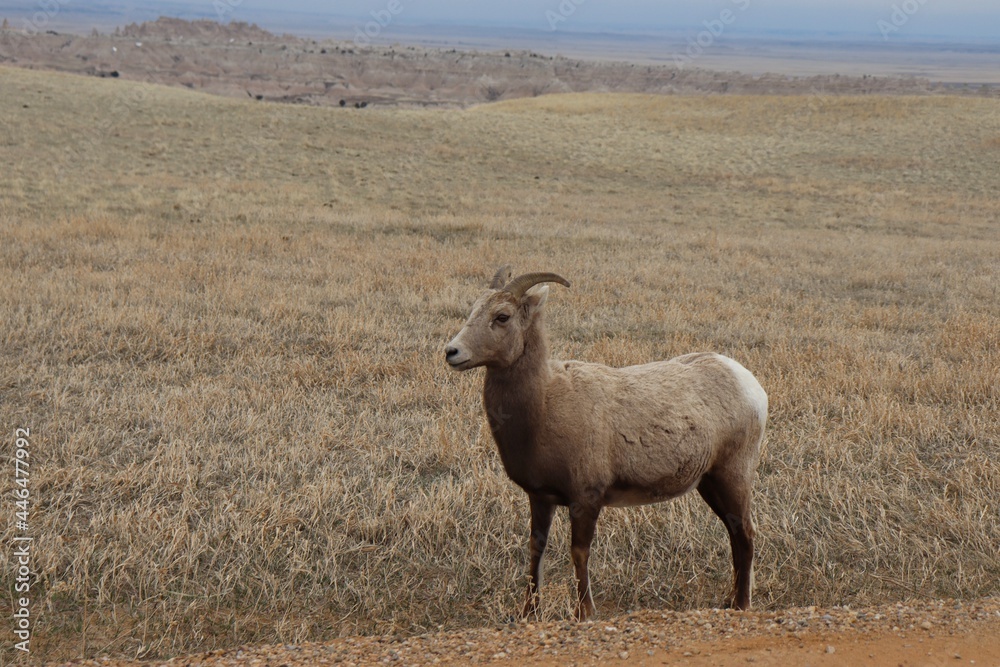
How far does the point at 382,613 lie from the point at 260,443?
2344 millimetres

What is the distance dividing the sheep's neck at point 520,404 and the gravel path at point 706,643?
3.02 feet

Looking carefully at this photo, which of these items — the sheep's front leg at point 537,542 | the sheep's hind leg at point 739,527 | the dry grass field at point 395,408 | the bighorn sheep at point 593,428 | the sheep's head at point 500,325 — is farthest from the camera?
the dry grass field at point 395,408

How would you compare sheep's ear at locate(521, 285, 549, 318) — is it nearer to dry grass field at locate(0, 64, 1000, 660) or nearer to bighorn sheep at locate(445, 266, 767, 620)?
bighorn sheep at locate(445, 266, 767, 620)

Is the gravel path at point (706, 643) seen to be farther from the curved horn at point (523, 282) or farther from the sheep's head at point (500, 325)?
the curved horn at point (523, 282)

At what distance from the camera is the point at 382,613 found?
509cm

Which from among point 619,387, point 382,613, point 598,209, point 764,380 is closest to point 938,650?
point 619,387

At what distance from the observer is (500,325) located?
15.2ft

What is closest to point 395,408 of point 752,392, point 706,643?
point 752,392

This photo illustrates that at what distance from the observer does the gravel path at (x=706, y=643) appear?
402cm

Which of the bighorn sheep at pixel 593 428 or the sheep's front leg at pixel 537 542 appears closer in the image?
the bighorn sheep at pixel 593 428

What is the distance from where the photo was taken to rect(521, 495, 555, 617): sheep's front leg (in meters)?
4.86

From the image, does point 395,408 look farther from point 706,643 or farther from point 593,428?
point 706,643

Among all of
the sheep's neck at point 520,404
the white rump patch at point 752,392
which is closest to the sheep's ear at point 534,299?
the sheep's neck at point 520,404

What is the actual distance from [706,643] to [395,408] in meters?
4.33
